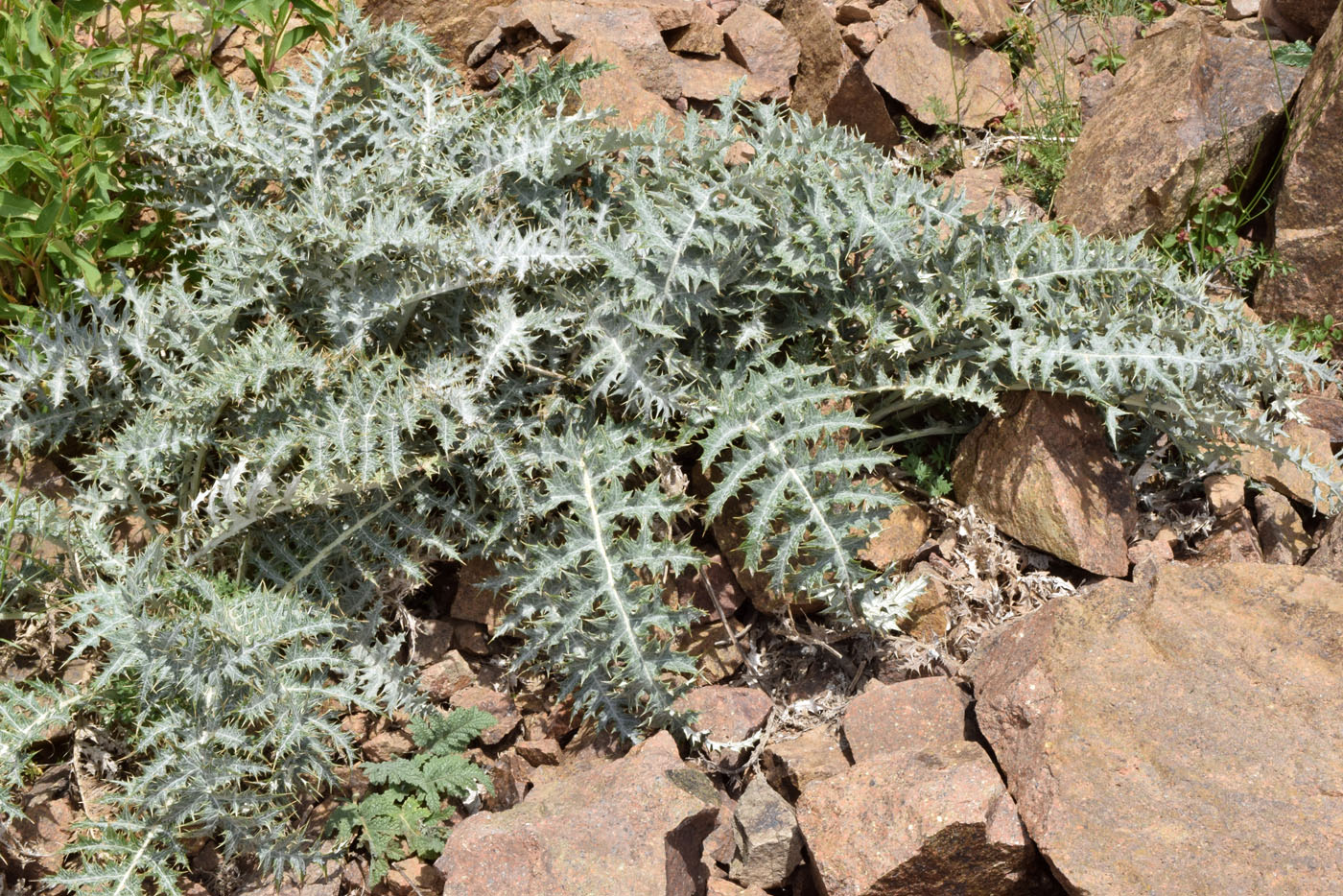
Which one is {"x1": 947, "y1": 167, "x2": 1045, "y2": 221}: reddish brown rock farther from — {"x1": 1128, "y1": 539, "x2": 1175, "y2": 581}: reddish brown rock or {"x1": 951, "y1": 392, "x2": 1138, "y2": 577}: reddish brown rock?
{"x1": 1128, "y1": 539, "x2": 1175, "y2": 581}: reddish brown rock

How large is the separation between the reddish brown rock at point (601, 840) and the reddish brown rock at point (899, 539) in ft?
2.79

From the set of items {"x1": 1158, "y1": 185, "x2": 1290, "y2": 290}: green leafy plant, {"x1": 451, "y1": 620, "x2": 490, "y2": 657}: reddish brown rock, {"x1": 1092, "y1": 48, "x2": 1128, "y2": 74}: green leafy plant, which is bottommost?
{"x1": 451, "y1": 620, "x2": 490, "y2": 657}: reddish brown rock

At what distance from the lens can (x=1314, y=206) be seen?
377cm

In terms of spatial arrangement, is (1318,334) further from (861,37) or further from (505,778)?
(505,778)

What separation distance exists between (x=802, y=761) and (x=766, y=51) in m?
2.96

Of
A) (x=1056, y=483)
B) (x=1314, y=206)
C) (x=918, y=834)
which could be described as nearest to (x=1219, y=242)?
(x=1314, y=206)

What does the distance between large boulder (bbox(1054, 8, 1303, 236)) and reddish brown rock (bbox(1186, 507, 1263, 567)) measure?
1.19 metres

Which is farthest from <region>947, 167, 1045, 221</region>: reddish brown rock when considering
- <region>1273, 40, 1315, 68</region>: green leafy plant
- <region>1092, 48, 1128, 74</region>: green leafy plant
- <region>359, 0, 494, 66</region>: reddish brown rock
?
<region>359, 0, 494, 66</region>: reddish brown rock

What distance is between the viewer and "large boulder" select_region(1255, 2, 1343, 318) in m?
3.72

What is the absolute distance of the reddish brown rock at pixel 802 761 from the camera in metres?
2.77

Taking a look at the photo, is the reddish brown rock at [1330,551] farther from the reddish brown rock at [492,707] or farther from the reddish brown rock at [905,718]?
the reddish brown rock at [492,707]

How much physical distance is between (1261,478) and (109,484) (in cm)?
346

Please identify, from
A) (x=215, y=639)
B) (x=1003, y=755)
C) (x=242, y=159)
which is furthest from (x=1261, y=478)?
(x=242, y=159)

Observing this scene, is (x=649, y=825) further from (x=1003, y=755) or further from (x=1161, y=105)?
(x=1161, y=105)
